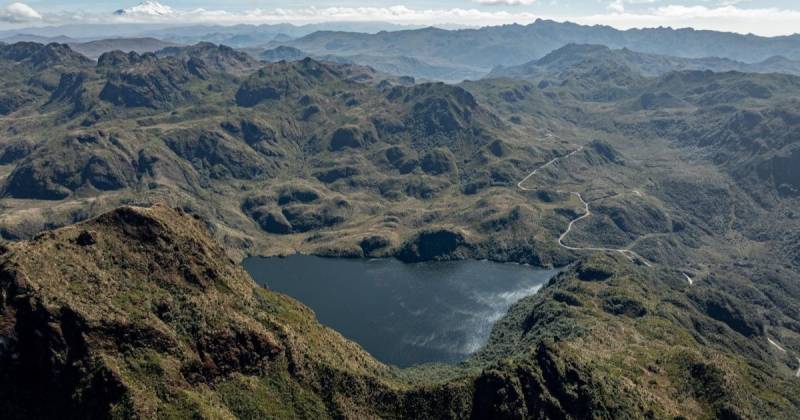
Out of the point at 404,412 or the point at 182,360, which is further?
the point at 404,412

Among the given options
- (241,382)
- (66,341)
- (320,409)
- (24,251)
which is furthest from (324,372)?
(24,251)

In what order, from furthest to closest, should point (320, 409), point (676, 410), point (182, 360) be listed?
1. point (676, 410)
2. point (320, 409)
3. point (182, 360)

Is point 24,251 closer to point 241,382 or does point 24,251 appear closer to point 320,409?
point 241,382

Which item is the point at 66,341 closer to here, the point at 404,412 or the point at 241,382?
the point at 241,382

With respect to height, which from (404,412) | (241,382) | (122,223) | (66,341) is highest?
(122,223)

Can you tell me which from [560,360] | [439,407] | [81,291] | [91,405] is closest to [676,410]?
[560,360]

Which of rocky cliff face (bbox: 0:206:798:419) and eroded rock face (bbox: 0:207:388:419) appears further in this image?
rocky cliff face (bbox: 0:206:798:419)

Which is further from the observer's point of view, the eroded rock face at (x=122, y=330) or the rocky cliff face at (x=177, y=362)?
the rocky cliff face at (x=177, y=362)

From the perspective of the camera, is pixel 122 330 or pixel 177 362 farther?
pixel 177 362

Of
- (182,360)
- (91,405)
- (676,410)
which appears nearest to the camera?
(91,405)

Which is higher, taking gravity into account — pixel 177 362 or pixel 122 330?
pixel 122 330

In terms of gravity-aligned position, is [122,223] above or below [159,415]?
above
